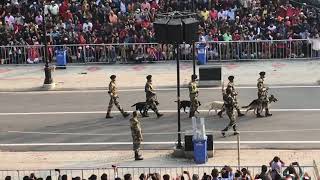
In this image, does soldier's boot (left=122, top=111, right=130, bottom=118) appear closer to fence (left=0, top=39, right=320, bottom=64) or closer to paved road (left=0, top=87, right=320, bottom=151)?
paved road (left=0, top=87, right=320, bottom=151)

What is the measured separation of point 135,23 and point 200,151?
55.0ft

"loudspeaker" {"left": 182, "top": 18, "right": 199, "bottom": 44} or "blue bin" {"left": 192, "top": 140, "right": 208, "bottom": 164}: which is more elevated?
"loudspeaker" {"left": 182, "top": 18, "right": 199, "bottom": 44}

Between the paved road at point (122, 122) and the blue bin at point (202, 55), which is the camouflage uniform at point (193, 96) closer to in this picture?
the paved road at point (122, 122)

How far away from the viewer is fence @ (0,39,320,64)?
119 feet

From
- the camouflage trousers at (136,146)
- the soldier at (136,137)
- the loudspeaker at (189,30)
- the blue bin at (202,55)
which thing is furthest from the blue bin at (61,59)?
the camouflage trousers at (136,146)

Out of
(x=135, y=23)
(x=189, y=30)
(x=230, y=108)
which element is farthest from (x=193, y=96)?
(x=135, y=23)

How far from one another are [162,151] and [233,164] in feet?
9.02

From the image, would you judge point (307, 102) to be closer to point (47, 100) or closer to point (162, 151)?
point (162, 151)

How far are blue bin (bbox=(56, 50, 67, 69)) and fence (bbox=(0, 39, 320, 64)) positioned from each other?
2.54 ft

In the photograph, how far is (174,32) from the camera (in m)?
23.2

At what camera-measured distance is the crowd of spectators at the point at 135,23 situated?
1455 inches

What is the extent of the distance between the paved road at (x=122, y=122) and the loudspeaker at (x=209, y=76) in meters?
0.63

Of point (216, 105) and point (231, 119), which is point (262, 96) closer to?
point (216, 105)

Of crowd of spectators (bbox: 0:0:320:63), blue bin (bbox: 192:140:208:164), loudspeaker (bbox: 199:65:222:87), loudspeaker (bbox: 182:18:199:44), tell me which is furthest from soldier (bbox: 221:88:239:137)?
crowd of spectators (bbox: 0:0:320:63)
